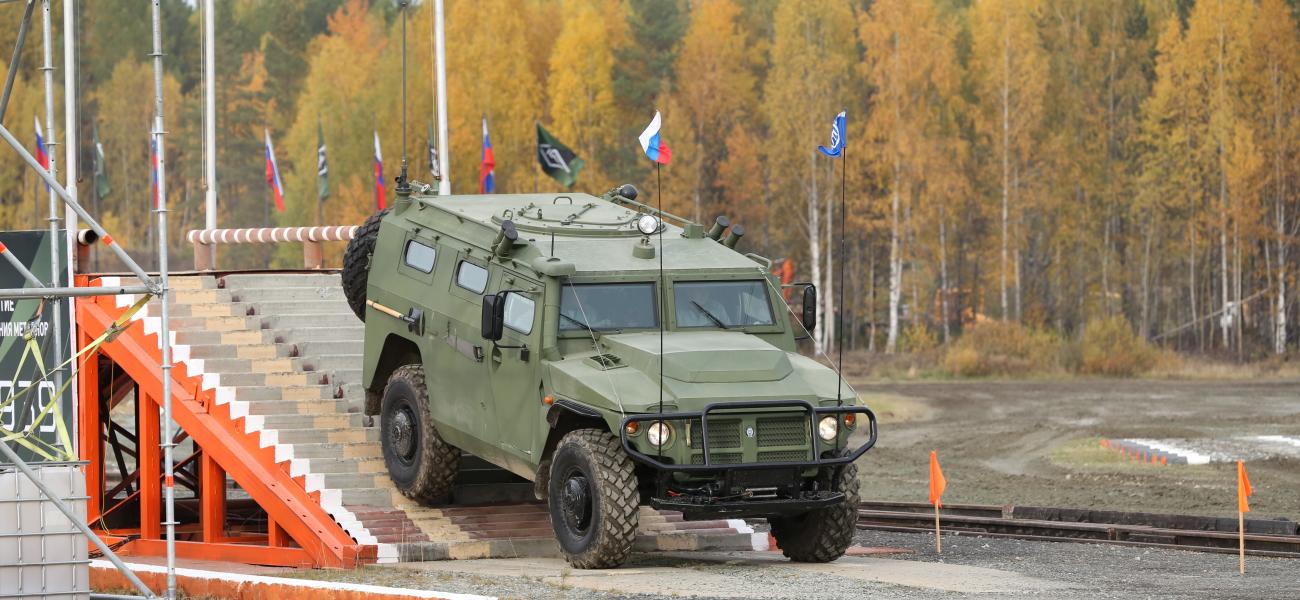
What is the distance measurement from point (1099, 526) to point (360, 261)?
843cm

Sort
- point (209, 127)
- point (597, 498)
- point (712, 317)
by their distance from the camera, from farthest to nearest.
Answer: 1. point (209, 127)
2. point (712, 317)
3. point (597, 498)

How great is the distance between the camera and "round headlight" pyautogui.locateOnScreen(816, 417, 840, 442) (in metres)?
15.6

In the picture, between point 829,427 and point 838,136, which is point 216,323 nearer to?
point 838,136

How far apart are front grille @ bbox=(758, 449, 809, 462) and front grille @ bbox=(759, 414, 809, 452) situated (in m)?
0.07

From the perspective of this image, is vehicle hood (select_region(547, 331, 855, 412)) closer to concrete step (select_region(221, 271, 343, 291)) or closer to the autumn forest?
concrete step (select_region(221, 271, 343, 291))

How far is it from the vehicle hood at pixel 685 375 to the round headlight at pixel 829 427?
0.67 ft

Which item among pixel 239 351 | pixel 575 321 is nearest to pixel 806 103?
pixel 239 351

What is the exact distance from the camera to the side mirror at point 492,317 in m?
16.2

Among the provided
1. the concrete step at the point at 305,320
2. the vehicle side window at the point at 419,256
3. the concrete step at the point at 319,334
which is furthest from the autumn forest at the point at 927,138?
the vehicle side window at the point at 419,256

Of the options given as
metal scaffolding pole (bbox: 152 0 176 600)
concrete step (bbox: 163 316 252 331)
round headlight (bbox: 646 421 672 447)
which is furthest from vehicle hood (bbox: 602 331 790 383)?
concrete step (bbox: 163 316 252 331)

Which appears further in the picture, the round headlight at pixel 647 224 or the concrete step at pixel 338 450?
the concrete step at pixel 338 450

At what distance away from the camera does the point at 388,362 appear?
18.9m

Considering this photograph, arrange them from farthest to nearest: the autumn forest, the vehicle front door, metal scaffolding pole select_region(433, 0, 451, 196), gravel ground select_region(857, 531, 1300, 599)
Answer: the autumn forest → metal scaffolding pole select_region(433, 0, 451, 196) → the vehicle front door → gravel ground select_region(857, 531, 1300, 599)

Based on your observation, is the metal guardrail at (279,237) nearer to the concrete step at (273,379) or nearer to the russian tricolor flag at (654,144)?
the concrete step at (273,379)
